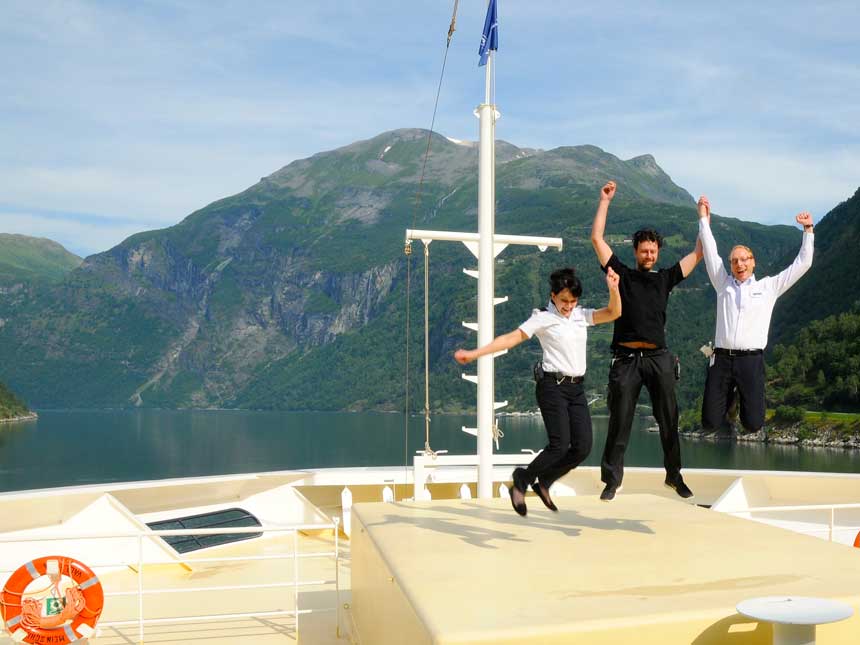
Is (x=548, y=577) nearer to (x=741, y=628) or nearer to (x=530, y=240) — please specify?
(x=741, y=628)

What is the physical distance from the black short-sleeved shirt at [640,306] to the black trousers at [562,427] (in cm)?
51

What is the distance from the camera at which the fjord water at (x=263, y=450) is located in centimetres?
8362

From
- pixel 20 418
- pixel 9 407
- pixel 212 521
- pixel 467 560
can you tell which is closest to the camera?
pixel 467 560

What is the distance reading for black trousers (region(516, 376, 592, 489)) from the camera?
19.4 feet

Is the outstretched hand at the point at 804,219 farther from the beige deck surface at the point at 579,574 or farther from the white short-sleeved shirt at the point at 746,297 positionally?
the beige deck surface at the point at 579,574

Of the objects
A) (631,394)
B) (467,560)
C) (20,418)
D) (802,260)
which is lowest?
(20,418)

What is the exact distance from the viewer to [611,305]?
5883 mm

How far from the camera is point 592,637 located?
343 centimetres

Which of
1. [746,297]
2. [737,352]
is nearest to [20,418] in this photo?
[737,352]

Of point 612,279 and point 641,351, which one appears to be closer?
point 612,279

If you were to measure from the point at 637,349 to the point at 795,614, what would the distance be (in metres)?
2.80

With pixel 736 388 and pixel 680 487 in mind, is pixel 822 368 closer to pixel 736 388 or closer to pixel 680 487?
pixel 736 388

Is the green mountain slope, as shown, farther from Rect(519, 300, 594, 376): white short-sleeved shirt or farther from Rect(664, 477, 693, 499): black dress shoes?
Rect(519, 300, 594, 376): white short-sleeved shirt

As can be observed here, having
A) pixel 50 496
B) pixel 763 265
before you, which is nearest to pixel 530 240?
pixel 50 496
